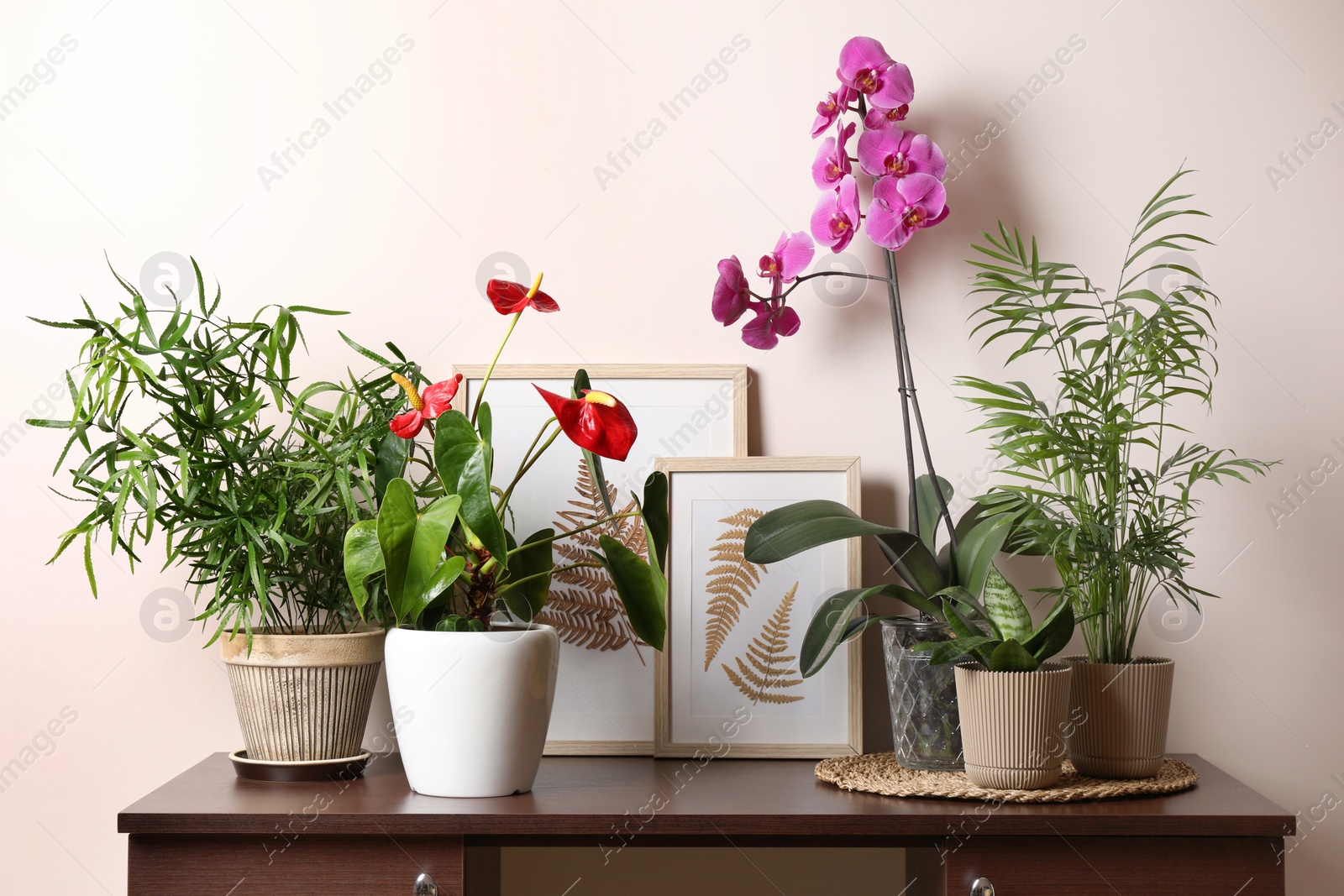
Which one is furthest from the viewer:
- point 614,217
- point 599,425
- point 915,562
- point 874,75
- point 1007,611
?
point 614,217

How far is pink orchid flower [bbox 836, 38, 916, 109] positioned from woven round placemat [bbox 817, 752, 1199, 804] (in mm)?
889

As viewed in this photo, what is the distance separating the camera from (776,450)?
143cm

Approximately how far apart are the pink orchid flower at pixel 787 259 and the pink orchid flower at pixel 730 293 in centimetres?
4

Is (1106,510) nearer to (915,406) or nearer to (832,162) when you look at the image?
(915,406)

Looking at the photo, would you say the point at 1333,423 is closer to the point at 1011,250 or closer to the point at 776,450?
the point at 1011,250

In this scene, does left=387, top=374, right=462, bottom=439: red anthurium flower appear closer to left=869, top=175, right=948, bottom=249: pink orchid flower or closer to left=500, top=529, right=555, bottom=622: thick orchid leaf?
left=500, top=529, right=555, bottom=622: thick orchid leaf

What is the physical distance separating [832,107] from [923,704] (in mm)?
818

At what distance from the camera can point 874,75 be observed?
134 cm

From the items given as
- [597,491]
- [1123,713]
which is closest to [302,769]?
[597,491]

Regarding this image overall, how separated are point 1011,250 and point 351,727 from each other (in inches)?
42.7

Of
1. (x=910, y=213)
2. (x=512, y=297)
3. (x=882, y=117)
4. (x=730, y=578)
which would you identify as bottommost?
(x=730, y=578)

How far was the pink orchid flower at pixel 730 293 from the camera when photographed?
4.32 feet

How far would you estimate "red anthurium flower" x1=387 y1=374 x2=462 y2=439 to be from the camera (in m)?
1.09

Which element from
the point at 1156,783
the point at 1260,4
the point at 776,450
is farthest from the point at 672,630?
the point at 1260,4
